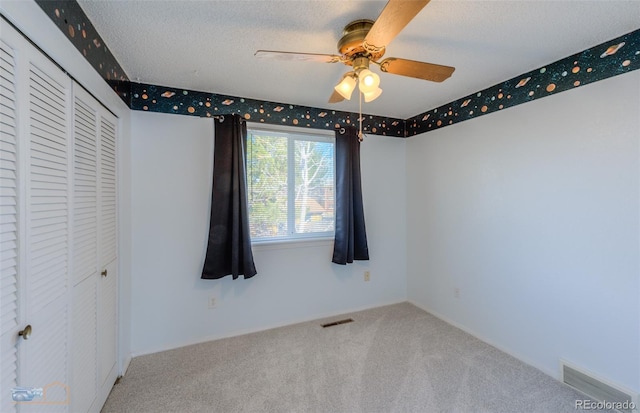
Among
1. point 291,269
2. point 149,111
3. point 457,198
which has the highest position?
point 149,111

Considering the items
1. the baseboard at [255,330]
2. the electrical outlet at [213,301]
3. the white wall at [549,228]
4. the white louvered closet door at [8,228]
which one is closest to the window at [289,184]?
the electrical outlet at [213,301]

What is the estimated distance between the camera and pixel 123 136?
206 centimetres

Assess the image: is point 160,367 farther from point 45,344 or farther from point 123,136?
point 123,136

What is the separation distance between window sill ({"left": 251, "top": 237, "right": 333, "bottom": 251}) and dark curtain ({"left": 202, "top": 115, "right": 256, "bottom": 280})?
19 centimetres

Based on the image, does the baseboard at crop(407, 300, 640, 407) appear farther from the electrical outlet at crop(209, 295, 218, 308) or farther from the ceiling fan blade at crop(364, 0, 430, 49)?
the ceiling fan blade at crop(364, 0, 430, 49)

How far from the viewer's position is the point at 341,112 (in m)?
3.03

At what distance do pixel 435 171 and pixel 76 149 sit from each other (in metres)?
3.02

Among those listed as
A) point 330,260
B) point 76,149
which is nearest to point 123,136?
point 76,149

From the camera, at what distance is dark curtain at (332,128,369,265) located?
2908 mm

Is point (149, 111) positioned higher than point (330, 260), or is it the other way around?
point (149, 111)

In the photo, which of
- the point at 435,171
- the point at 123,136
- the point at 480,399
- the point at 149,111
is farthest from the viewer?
the point at 435,171

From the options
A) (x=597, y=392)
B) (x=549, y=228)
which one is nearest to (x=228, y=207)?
(x=549, y=228)

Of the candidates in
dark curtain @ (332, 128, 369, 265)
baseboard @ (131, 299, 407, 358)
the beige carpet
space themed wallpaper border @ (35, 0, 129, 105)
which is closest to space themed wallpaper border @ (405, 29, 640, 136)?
dark curtain @ (332, 128, 369, 265)
